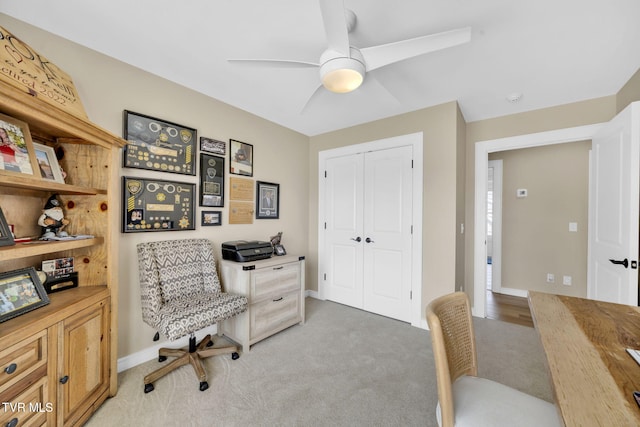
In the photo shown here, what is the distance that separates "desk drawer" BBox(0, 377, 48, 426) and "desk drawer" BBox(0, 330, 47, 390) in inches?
3.2

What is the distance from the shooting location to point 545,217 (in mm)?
3617

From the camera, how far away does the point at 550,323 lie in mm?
1050

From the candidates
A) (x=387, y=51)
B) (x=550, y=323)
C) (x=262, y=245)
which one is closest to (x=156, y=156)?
(x=262, y=245)

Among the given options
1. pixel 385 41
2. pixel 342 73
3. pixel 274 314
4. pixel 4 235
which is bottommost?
pixel 274 314

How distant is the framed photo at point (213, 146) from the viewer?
Answer: 249cm

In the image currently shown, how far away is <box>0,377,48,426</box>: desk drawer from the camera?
1055mm

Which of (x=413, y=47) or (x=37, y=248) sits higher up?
(x=413, y=47)

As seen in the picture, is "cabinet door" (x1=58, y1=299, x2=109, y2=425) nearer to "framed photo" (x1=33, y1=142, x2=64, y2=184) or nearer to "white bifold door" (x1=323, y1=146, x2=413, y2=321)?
"framed photo" (x1=33, y1=142, x2=64, y2=184)

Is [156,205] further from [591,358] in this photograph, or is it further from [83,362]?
[591,358]

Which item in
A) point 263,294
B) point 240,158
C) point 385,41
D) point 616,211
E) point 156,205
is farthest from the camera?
point 240,158

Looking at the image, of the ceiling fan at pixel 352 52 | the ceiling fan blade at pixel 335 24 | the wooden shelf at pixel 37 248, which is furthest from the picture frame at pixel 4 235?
the ceiling fan blade at pixel 335 24

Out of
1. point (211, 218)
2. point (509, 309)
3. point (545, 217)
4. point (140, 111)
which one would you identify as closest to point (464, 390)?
point (211, 218)

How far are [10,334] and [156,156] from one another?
4.87 feet

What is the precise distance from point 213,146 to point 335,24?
1.79 metres
